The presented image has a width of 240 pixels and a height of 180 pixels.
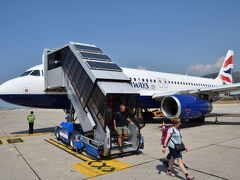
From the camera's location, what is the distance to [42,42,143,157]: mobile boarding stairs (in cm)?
609

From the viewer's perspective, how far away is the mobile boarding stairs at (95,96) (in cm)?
609

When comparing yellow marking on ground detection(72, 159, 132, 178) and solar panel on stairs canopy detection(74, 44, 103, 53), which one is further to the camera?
solar panel on stairs canopy detection(74, 44, 103, 53)

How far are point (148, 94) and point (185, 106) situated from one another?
3.35 meters

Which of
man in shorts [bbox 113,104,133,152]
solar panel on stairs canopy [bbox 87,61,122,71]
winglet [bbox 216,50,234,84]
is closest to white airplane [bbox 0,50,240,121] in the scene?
solar panel on stairs canopy [bbox 87,61,122,71]

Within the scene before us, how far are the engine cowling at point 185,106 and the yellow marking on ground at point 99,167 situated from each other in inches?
255

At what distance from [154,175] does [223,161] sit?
7.57 ft

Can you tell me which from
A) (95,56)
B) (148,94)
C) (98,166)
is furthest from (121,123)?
(148,94)

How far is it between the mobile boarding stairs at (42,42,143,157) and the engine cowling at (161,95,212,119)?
492 centimetres

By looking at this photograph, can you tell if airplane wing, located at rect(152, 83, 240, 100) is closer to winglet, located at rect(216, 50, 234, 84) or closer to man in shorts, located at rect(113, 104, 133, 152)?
man in shorts, located at rect(113, 104, 133, 152)

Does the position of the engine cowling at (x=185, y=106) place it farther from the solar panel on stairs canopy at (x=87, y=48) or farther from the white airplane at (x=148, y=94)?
the solar panel on stairs canopy at (x=87, y=48)

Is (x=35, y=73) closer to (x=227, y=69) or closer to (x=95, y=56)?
(x=95, y=56)

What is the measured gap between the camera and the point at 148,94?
46.5 feet

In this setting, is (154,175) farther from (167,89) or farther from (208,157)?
(167,89)

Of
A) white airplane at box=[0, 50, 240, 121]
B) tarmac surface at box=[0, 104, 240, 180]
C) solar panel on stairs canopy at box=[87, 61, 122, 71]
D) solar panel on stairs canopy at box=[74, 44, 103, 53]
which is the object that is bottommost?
tarmac surface at box=[0, 104, 240, 180]
